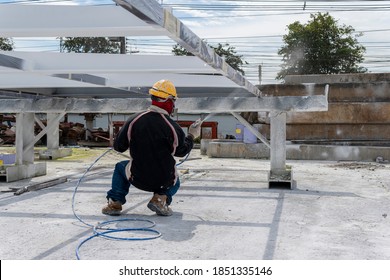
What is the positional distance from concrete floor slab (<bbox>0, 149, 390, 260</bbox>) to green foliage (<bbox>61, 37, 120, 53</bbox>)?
3363cm

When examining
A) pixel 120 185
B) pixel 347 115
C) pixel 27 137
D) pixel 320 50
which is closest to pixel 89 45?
pixel 320 50

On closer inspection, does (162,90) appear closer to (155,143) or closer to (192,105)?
(155,143)

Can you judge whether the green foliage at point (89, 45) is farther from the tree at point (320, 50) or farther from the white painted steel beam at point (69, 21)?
the white painted steel beam at point (69, 21)

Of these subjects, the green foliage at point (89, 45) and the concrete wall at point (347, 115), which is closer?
the concrete wall at point (347, 115)

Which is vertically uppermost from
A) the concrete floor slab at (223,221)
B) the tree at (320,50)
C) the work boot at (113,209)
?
the tree at (320,50)

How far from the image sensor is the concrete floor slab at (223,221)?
13.4 ft

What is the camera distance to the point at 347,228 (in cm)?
507

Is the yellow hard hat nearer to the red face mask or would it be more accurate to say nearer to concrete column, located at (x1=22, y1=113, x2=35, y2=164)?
the red face mask

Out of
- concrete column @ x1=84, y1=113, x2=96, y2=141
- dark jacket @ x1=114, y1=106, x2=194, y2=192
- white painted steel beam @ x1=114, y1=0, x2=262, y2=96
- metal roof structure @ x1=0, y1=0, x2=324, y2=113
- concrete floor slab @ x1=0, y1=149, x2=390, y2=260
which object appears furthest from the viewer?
concrete column @ x1=84, y1=113, x2=96, y2=141

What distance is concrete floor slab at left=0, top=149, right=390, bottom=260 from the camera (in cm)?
408

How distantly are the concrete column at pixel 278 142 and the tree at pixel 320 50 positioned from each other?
95.4 feet

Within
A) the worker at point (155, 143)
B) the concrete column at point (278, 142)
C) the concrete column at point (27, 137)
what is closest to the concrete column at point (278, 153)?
the concrete column at point (278, 142)

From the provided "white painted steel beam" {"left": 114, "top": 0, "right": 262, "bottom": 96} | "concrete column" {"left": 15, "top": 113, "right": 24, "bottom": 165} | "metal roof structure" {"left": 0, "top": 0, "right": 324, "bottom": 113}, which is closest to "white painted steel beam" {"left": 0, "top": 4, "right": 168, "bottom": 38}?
"metal roof structure" {"left": 0, "top": 0, "right": 324, "bottom": 113}
